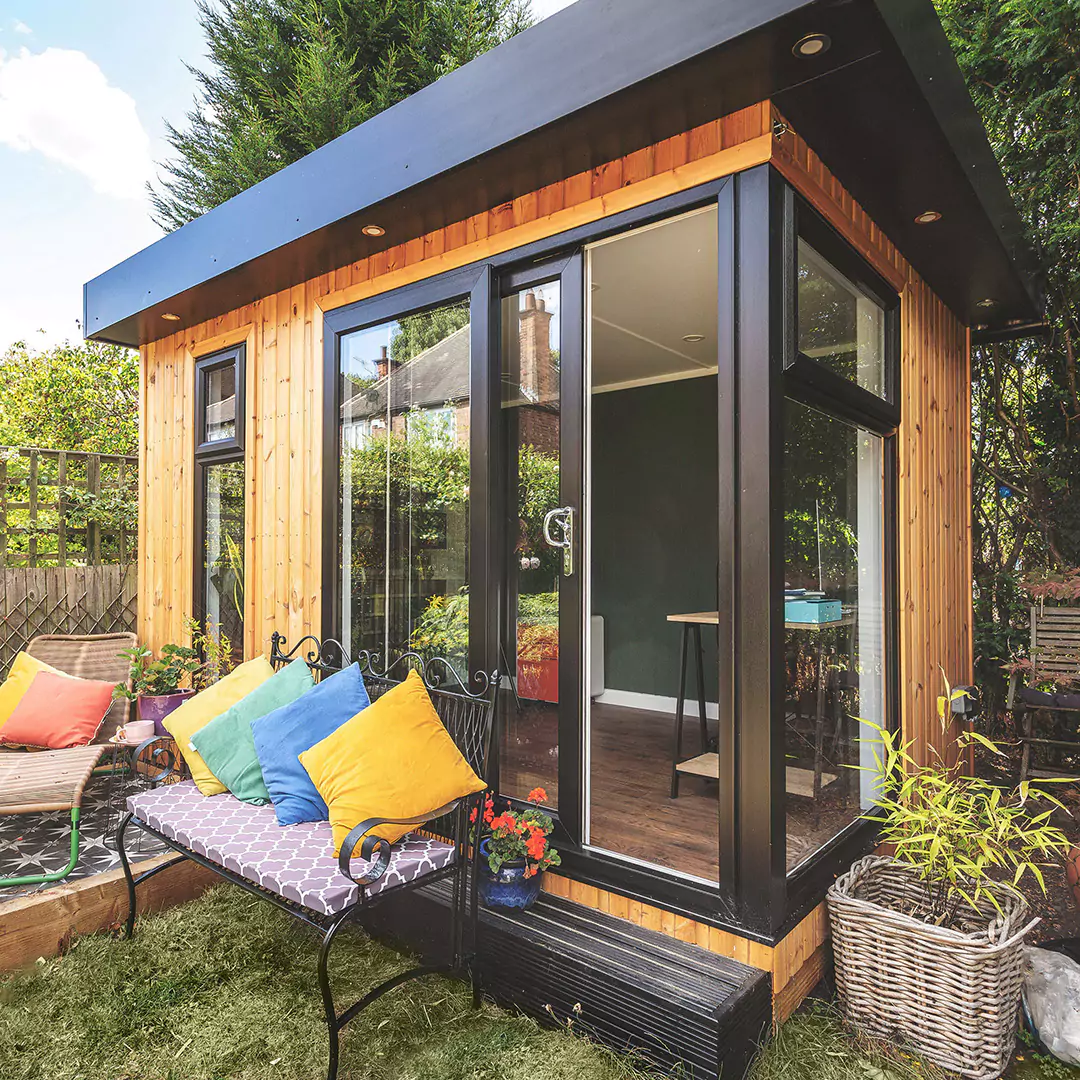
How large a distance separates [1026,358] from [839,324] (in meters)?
3.18

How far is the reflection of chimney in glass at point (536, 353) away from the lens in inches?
102

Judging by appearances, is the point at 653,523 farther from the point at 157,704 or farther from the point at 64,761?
the point at 64,761

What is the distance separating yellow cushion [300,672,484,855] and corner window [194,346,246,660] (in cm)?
202

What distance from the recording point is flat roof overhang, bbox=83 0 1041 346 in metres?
1.83

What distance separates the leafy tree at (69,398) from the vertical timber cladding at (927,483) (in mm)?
8078

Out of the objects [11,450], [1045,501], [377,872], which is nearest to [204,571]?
[11,450]

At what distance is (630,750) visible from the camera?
4395mm

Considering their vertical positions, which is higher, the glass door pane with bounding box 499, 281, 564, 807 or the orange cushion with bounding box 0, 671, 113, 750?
the glass door pane with bounding box 499, 281, 564, 807

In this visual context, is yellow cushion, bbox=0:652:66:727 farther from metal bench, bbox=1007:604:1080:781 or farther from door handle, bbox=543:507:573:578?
metal bench, bbox=1007:604:1080:781

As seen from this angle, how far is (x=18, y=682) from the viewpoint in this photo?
3.78 metres

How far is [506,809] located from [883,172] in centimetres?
250

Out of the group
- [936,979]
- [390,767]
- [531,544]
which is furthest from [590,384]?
[936,979]

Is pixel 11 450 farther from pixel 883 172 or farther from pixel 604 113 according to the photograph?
pixel 883 172

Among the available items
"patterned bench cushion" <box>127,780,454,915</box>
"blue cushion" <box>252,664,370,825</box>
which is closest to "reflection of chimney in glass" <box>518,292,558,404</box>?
"blue cushion" <box>252,664,370,825</box>
